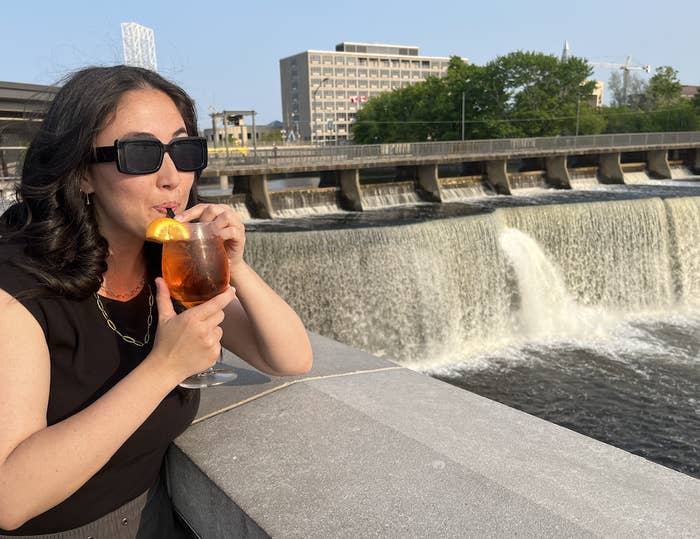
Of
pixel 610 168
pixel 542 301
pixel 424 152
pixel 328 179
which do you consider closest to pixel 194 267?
pixel 542 301

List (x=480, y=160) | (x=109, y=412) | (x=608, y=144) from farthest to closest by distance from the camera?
(x=608, y=144), (x=480, y=160), (x=109, y=412)

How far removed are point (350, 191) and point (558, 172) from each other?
979 centimetres

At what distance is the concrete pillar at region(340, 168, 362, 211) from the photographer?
18109 millimetres

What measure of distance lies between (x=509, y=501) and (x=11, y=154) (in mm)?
12287

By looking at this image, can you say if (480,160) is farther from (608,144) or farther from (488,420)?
(488,420)

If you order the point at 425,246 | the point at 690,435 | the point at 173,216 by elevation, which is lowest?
the point at 690,435

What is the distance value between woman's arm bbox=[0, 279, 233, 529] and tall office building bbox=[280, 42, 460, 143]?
9865 cm

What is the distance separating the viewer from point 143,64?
5.15 feet

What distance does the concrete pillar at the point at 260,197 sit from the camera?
16609 mm

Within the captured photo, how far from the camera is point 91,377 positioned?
1289 mm

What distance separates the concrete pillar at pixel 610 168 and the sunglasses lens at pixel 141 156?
26.0 metres

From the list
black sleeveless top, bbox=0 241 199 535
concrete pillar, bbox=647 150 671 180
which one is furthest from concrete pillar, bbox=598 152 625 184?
black sleeveless top, bbox=0 241 199 535

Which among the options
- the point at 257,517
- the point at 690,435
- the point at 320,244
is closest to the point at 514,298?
the point at 320,244

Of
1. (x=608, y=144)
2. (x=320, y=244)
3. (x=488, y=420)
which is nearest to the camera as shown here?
(x=488, y=420)
